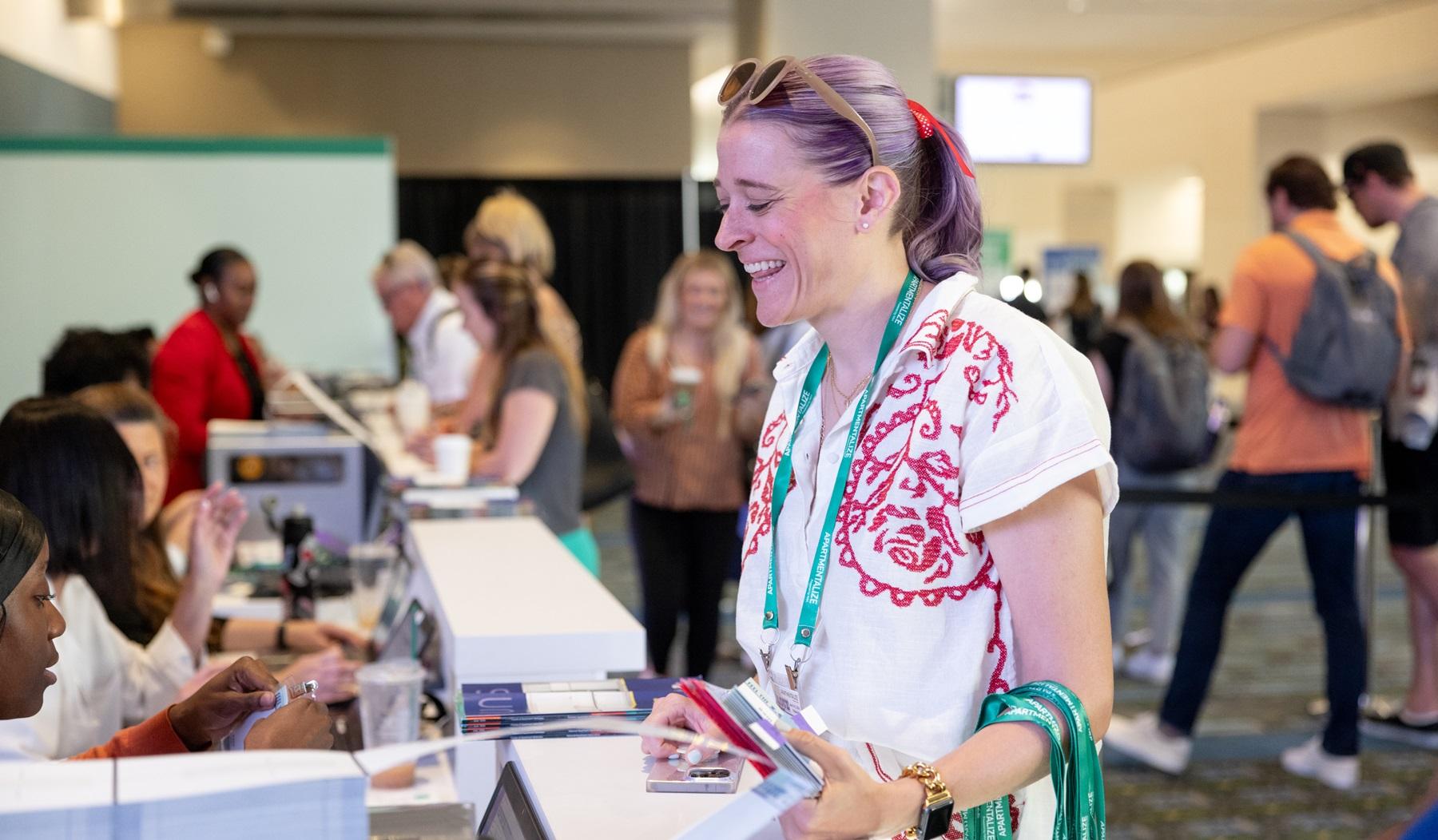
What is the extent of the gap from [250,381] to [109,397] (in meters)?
2.48

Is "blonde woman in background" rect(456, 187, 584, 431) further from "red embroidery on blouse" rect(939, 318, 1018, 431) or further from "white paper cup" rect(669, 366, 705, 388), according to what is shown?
"red embroidery on blouse" rect(939, 318, 1018, 431)

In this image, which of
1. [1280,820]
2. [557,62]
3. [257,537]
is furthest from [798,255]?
[557,62]

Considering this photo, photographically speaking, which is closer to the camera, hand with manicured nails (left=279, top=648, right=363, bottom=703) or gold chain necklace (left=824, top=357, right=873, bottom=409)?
gold chain necklace (left=824, top=357, right=873, bottom=409)

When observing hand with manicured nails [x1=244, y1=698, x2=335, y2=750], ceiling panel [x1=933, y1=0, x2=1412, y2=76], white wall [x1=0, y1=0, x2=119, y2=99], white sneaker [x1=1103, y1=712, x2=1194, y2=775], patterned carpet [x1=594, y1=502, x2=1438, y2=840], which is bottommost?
patterned carpet [x1=594, y1=502, x2=1438, y2=840]

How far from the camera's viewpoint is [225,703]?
4.23 ft

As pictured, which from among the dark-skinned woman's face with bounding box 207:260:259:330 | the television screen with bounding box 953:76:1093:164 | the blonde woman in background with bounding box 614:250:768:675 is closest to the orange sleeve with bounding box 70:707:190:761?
the blonde woman in background with bounding box 614:250:768:675

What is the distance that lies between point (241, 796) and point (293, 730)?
418 mm

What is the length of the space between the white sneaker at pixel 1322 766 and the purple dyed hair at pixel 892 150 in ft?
10.2

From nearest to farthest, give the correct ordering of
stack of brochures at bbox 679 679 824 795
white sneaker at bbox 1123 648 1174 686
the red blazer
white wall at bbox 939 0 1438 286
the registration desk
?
stack of brochures at bbox 679 679 824 795 → the registration desk → the red blazer → white sneaker at bbox 1123 648 1174 686 → white wall at bbox 939 0 1438 286

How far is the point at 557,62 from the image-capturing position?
12.1 meters

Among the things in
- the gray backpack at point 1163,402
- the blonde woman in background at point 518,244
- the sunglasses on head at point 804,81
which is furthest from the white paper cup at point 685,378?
the sunglasses on head at point 804,81

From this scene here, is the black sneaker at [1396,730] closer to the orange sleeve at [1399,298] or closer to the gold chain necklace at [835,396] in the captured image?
the orange sleeve at [1399,298]

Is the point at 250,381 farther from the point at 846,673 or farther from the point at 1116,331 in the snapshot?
the point at 846,673

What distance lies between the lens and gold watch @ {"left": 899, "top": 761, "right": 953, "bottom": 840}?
3.30ft
